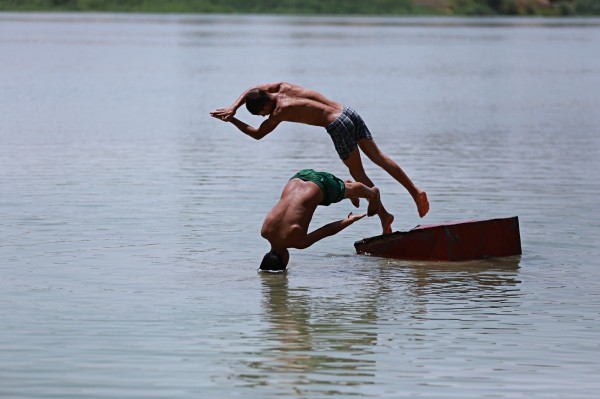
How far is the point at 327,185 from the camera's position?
13.4 meters

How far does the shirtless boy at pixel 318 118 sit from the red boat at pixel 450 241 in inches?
16.1

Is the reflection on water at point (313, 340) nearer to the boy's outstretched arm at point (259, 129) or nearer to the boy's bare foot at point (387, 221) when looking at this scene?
the boy's outstretched arm at point (259, 129)

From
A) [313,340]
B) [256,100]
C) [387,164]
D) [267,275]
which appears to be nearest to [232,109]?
[256,100]

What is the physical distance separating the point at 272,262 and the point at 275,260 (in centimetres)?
4

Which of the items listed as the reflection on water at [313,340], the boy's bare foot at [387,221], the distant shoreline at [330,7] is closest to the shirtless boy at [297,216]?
the reflection on water at [313,340]

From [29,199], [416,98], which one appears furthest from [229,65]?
[29,199]

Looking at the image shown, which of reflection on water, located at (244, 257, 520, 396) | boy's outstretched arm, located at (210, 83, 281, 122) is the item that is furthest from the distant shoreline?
reflection on water, located at (244, 257, 520, 396)

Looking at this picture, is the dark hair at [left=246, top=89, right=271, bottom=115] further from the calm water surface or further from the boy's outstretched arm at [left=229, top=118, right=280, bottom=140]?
the calm water surface

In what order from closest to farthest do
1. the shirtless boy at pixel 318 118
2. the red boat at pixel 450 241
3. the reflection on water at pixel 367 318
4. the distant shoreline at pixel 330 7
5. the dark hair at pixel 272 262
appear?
the reflection on water at pixel 367 318 < the dark hair at pixel 272 262 < the shirtless boy at pixel 318 118 < the red boat at pixel 450 241 < the distant shoreline at pixel 330 7

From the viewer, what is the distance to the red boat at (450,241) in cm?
1388

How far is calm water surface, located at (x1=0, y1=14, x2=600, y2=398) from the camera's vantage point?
32.0ft

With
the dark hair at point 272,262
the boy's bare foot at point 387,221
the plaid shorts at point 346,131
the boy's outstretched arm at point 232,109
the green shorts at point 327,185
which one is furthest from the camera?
the boy's bare foot at point 387,221

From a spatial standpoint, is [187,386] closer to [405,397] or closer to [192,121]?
[405,397]

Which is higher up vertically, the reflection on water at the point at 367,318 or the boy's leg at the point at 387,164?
the boy's leg at the point at 387,164
